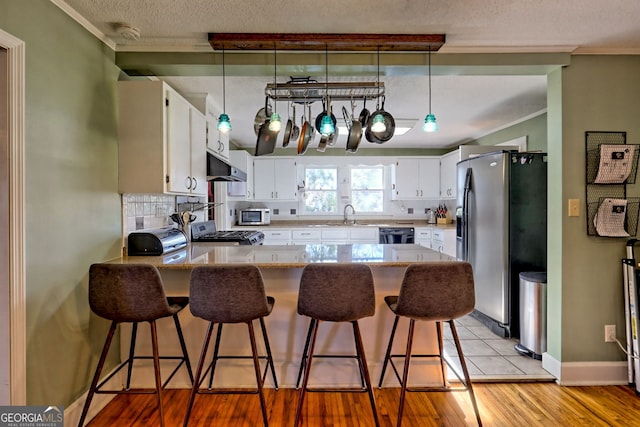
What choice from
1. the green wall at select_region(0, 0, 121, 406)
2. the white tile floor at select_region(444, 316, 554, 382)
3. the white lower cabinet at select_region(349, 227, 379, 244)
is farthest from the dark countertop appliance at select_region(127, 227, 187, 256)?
the white lower cabinet at select_region(349, 227, 379, 244)

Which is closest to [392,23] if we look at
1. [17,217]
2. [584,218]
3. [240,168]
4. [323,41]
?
[323,41]

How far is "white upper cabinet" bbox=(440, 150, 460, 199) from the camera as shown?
4.86 meters

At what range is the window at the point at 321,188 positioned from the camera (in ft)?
18.4

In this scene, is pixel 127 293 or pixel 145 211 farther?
pixel 145 211

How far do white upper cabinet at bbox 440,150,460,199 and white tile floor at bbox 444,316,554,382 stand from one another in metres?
2.39

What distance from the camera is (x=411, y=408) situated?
197 centimetres

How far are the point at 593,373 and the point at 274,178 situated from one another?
433 centimetres

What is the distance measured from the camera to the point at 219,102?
326 centimetres

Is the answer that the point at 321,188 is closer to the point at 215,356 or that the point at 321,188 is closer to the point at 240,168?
the point at 240,168

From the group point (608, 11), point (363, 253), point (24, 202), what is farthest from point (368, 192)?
point (24, 202)

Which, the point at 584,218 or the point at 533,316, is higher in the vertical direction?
the point at 584,218

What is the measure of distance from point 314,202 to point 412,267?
4.04 metres

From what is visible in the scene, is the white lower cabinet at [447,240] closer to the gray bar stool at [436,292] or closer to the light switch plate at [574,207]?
the light switch plate at [574,207]

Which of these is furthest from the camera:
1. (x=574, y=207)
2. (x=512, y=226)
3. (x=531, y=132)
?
(x=531, y=132)
